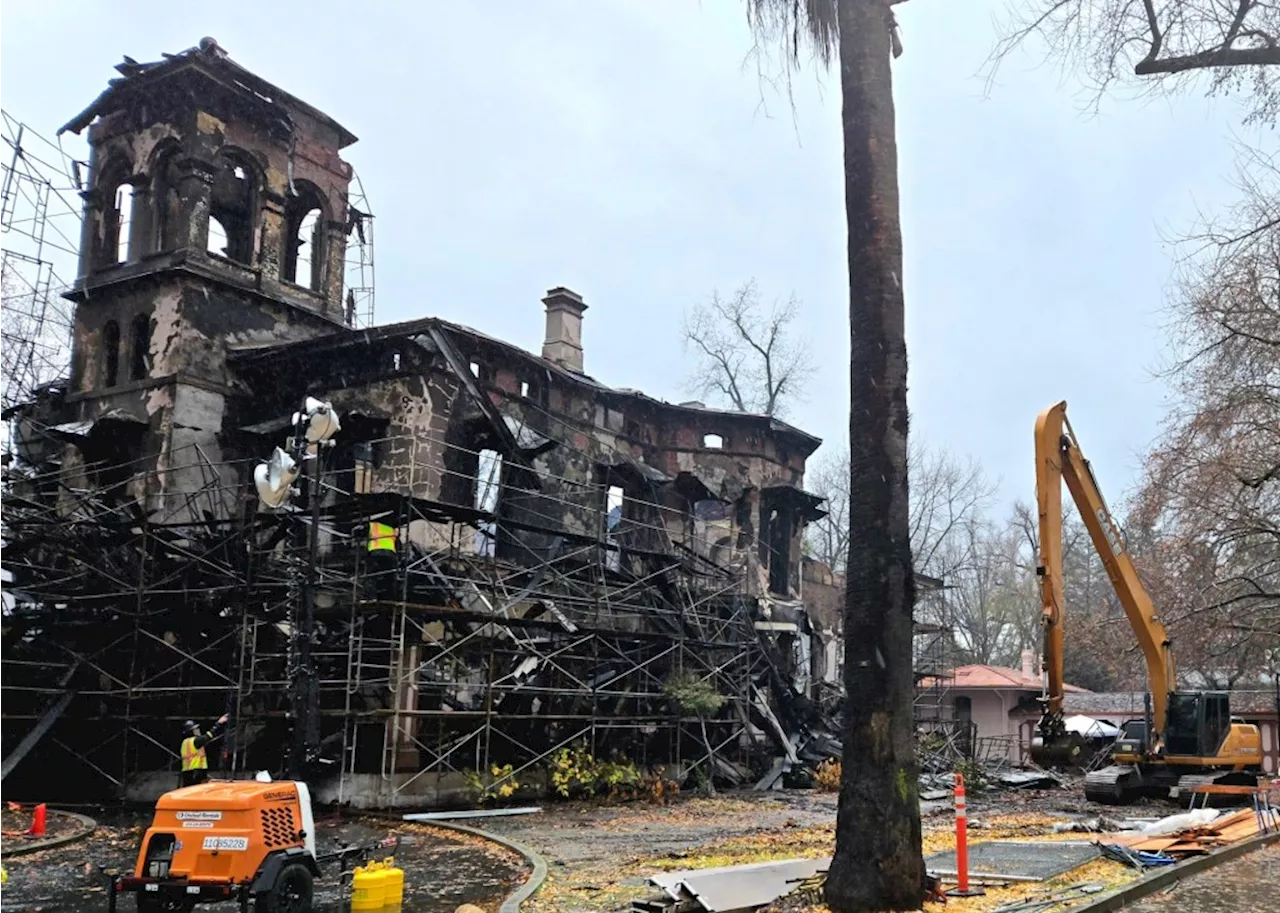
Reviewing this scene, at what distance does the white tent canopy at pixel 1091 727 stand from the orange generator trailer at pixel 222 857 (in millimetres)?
31635

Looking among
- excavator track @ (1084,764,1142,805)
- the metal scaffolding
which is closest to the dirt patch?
excavator track @ (1084,764,1142,805)

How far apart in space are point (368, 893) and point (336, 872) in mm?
3718

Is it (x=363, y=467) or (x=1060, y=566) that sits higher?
(x=363, y=467)

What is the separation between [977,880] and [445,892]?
523cm

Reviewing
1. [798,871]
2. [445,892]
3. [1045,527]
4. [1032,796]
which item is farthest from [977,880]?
[1032,796]

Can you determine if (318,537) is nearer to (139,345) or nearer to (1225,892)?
(139,345)

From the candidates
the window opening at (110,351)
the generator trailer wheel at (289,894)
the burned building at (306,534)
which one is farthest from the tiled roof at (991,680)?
the generator trailer wheel at (289,894)

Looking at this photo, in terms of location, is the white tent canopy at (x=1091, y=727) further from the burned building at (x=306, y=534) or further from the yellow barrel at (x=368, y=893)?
the yellow barrel at (x=368, y=893)

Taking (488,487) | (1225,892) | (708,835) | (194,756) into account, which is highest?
(488,487)

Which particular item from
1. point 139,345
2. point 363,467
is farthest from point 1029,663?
point 139,345

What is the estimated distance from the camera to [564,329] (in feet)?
107

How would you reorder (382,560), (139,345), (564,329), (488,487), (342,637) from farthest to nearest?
1. (564,329)
2. (139,345)
3. (488,487)
4. (382,560)
5. (342,637)

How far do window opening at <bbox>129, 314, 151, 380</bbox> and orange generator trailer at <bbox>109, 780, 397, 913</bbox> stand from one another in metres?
18.6

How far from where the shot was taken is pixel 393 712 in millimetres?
19297
